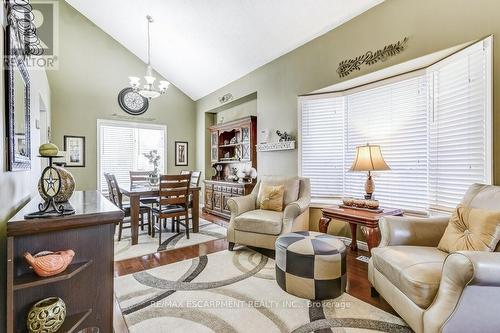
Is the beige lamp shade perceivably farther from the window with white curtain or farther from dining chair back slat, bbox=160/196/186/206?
the window with white curtain

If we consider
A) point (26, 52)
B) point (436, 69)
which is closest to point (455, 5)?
point (436, 69)

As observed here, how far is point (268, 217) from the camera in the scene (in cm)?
308

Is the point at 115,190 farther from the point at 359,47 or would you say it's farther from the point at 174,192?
the point at 359,47

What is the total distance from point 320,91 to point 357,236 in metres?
2.16

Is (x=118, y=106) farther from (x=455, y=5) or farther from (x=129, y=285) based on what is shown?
(x=455, y=5)

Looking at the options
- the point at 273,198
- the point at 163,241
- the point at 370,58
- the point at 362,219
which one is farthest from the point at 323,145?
the point at 163,241

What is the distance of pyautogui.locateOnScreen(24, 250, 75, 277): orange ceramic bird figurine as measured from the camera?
1194 millimetres

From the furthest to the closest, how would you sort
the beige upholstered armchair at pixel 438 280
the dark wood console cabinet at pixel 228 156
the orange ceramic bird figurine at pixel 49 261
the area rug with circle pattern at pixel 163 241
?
the dark wood console cabinet at pixel 228 156, the area rug with circle pattern at pixel 163 241, the beige upholstered armchair at pixel 438 280, the orange ceramic bird figurine at pixel 49 261

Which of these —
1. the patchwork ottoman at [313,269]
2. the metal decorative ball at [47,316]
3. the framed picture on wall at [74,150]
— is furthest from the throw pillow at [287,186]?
the framed picture on wall at [74,150]

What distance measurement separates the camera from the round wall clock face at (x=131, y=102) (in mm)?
5906

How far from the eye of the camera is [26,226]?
120 cm

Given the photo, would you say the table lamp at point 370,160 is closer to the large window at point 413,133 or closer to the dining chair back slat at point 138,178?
the large window at point 413,133

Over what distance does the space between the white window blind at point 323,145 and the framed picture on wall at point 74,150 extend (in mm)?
4775

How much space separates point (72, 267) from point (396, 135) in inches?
136
